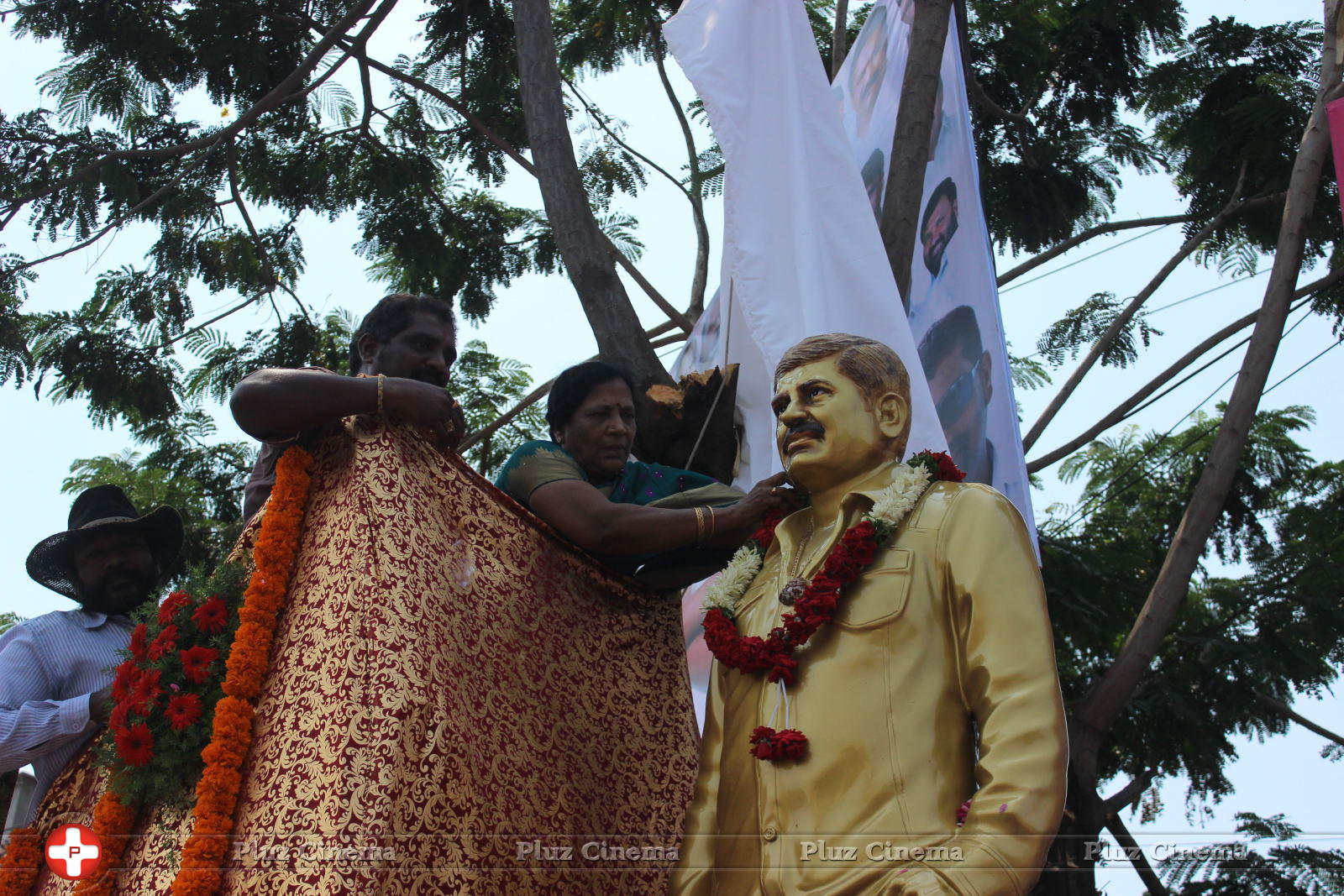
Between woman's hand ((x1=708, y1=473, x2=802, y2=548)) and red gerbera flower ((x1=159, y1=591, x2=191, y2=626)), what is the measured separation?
5.07ft

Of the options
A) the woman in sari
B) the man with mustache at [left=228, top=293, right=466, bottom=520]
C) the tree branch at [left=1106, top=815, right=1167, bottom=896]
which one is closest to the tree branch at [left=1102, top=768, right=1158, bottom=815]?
the tree branch at [left=1106, top=815, right=1167, bottom=896]

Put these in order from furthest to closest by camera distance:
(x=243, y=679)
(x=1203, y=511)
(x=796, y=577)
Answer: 1. (x=1203, y=511)
2. (x=243, y=679)
3. (x=796, y=577)

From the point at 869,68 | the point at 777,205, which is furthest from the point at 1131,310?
the point at 777,205

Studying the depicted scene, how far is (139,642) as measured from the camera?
3988 millimetres

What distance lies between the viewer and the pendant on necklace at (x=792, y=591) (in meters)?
3.39

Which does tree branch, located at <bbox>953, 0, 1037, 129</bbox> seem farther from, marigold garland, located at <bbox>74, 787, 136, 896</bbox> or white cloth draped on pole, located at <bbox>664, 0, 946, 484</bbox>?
marigold garland, located at <bbox>74, 787, 136, 896</bbox>

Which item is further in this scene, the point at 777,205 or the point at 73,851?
the point at 777,205

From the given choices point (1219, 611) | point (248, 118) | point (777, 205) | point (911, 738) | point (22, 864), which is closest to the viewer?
point (911, 738)

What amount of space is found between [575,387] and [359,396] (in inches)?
33.5

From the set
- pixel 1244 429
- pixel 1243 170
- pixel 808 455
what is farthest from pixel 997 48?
pixel 808 455

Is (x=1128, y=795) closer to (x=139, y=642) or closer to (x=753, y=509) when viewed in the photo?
(x=753, y=509)

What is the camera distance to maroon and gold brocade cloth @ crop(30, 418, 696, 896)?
346cm

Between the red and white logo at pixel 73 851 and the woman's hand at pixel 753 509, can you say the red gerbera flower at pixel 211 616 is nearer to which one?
Result: the red and white logo at pixel 73 851

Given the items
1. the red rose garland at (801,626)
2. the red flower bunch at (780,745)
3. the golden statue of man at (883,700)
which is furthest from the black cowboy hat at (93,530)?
the red flower bunch at (780,745)
